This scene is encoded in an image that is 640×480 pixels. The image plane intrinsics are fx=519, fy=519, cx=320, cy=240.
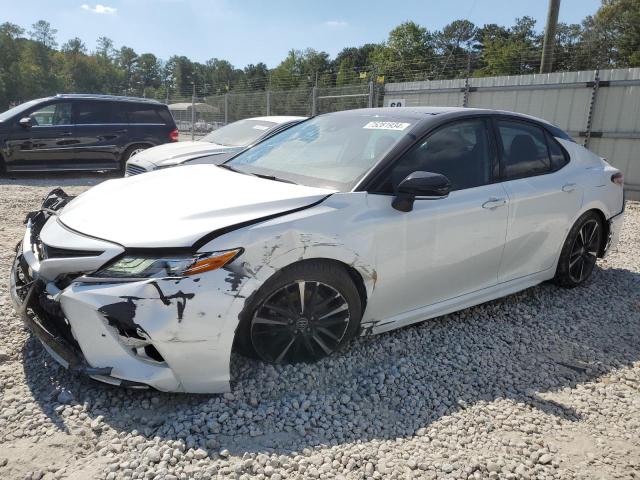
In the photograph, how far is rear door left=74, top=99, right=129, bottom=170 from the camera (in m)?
10.7


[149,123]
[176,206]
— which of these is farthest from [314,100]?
[176,206]

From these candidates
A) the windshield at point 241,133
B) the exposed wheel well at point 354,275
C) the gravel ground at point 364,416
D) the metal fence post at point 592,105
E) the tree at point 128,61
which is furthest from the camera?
the tree at point 128,61

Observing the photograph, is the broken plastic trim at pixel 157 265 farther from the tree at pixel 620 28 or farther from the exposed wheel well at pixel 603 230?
the tree at pixel 620 28

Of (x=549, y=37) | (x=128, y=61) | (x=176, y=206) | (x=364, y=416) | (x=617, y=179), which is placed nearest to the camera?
(x=364, y=416)

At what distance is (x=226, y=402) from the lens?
8.65ft

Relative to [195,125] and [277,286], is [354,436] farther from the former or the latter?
[195,125]

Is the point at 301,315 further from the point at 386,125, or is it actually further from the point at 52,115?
the point at 52,115

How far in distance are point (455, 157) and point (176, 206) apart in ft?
6.17

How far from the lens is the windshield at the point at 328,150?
3.23 metres

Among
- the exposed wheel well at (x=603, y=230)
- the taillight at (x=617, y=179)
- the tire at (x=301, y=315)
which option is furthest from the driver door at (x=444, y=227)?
the taillight at (x=617, y=179)

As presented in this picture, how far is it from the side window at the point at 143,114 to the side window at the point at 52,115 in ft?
4.03

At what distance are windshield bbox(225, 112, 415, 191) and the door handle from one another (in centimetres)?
75

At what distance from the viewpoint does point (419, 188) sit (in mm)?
2959

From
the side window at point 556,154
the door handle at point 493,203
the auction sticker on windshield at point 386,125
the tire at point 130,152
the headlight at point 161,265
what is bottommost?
the tire at point 130,152
